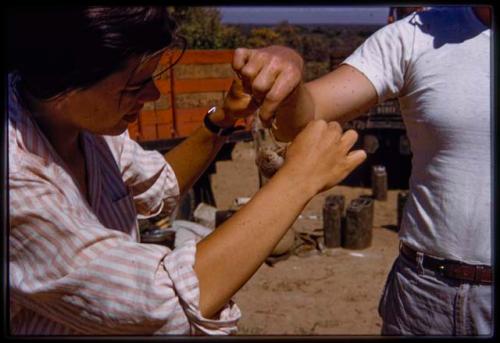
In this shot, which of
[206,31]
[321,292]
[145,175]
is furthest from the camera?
[206,31]

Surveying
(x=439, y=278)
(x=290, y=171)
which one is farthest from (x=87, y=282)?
(x=439, y=278)

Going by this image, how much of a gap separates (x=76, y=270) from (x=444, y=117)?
1.11 meters

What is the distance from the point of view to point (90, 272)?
128 centimetres

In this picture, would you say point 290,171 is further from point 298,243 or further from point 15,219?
point 298,243

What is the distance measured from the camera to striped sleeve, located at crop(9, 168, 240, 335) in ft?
4.21

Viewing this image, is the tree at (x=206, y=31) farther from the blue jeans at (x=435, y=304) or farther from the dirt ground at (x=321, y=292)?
the blue jeans at (x=435, y=304)

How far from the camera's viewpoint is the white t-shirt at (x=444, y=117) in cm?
191

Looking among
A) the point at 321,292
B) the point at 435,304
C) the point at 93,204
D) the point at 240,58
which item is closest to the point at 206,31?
the point at 321,292

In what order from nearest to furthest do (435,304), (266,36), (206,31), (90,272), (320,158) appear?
(90,272)
(320,158)
(435,304)
(206,31)
(266,36)

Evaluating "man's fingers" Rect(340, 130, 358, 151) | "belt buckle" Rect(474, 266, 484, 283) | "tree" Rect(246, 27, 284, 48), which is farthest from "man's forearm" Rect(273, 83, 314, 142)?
"tree" Rect(246, 27, 284, 48)

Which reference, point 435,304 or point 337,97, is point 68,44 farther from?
point 435,304

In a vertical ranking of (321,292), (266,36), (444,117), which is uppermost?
(444,117)

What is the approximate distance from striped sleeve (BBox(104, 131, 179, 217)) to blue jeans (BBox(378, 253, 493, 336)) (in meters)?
0.72

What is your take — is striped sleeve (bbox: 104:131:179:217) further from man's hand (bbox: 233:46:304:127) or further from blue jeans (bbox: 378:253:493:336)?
blue jeans (bbox: 378:253:493:336)
